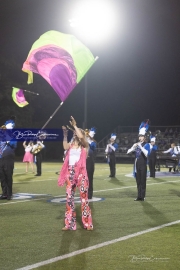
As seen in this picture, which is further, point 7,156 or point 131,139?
point 131,139

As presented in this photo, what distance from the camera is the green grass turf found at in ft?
17.8

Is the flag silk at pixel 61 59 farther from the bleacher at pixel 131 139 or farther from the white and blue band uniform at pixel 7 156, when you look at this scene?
the bleacher at pixel 131 139

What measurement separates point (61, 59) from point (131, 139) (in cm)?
2981

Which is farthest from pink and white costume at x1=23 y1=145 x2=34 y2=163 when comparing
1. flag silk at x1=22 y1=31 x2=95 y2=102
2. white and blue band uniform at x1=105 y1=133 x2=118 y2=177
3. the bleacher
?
the bleacher

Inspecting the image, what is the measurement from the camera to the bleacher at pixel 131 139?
37.5 meters

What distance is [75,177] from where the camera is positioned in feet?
24.2

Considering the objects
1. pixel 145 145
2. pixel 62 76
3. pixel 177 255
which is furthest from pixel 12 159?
pixel 177 255

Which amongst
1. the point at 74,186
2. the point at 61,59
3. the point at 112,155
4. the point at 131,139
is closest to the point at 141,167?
the point at 61,59

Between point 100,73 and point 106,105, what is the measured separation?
3.41m

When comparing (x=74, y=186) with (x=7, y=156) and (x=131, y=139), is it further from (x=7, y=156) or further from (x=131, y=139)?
(x=131, y=139)

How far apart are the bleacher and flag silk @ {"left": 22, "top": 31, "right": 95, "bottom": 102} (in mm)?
25986

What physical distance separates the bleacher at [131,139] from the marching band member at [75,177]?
2885 centimetres

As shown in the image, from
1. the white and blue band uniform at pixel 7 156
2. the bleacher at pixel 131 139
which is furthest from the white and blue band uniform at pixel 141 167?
the bleacher at pixel 131 139

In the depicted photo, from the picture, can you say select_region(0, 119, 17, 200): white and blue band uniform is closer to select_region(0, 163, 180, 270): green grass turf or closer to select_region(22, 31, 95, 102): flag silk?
select_region(0, 163, 180, 270): green grass turf
